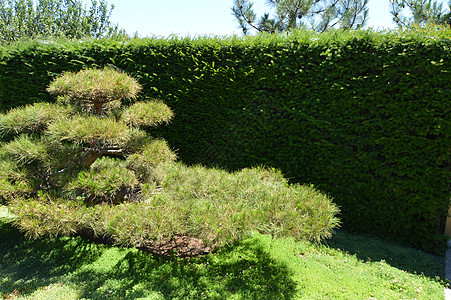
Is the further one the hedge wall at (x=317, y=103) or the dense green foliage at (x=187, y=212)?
the hedge wall at (x=317, y=103)

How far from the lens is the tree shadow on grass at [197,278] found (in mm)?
2705

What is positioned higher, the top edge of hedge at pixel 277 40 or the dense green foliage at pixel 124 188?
the top edge of hedge at pixel 277 40

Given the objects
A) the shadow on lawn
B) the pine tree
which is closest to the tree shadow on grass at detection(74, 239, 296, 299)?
the shadow on lawn

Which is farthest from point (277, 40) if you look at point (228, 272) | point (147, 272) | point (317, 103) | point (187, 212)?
point (147, 272)

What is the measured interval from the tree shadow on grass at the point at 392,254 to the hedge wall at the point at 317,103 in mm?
215

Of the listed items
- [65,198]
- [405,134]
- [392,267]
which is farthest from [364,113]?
[65,198]

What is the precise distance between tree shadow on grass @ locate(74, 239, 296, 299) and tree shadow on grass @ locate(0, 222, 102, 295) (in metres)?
0.32

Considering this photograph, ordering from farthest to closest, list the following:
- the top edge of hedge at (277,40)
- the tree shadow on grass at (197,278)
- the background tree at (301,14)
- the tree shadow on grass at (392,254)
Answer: the background tree at (301,14) < the top edge of hedge at (277,40) < the tree shadow on grass at (392,254) < the tree shadow on grass at (197,278)

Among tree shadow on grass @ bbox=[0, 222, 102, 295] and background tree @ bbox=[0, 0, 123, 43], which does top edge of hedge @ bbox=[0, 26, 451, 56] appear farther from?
background tree @ bbox=[0, 0, 123, 43]

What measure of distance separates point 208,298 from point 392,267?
2.31 meters

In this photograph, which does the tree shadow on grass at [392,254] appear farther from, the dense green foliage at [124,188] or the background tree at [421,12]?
the background tree at [421,12]

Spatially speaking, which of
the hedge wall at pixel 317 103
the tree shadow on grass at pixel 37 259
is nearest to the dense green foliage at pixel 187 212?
the tree shadow on grass at pixel 37 259

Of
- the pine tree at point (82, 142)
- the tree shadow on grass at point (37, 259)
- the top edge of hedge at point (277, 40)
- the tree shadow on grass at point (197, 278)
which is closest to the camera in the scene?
the tree shadow on grass at point (197, 278)

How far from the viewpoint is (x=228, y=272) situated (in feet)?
10.0
